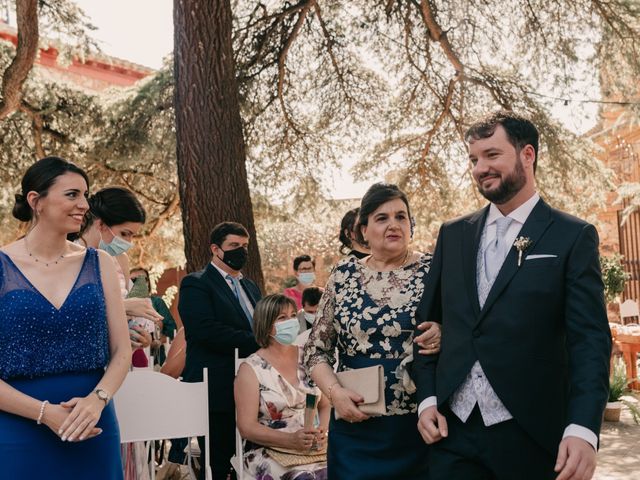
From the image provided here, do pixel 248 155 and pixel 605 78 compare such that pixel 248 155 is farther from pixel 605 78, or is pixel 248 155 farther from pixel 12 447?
pixel 12 447

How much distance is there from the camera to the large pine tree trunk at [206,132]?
6480mm

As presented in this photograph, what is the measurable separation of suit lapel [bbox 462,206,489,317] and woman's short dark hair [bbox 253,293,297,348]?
6.15 feet

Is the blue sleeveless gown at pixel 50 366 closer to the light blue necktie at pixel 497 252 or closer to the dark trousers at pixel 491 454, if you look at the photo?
the dark trousers at pixel 491 454

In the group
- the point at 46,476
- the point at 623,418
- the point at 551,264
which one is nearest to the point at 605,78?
the point at 623,418

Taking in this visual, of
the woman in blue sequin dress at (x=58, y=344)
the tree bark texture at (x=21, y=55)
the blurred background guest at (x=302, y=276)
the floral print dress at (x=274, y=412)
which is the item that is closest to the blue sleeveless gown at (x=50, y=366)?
the woman in blue sequin dress at (x=58, y=344)

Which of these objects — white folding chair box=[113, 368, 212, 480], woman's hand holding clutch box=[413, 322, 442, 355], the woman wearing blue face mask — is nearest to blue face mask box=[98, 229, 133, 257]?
the woman wearing blue face mask

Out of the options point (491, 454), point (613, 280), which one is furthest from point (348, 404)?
point (613, 280)

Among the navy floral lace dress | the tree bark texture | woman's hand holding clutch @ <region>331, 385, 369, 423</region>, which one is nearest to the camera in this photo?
woman's hand holding clutch @ <region>331, 385, 369, 423</region>

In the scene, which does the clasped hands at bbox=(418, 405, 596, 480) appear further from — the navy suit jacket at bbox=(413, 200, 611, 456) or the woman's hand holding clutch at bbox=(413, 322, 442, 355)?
the woman's hand holding clutch at bbox=(413, 322, 442, 355)

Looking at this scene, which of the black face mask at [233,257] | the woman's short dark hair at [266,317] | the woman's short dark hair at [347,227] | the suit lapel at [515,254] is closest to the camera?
the suit lapel at [515,254]

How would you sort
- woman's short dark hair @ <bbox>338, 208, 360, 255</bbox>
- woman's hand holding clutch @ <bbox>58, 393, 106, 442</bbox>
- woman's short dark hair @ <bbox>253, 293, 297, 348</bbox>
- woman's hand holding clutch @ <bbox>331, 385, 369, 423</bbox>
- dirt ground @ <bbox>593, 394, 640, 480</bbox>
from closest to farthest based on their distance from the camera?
woman's hand holding clutch @ <bbox>58, 393, 106, 442</bbox> → woman's hand holding clutch @ <bbox>331, 385, 369, 423</bbox> → woman's short dark hair @ <bbox>253, 293, 297, 348</bbox> → woman's short dark hair @ <bbox>338, 208, 360, 255</bbox> → dirt ground @ <bbox>593, 394, 640, 480</bbox>

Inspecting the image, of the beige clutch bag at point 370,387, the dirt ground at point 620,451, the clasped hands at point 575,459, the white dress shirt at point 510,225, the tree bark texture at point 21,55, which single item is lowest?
the dirt ground at point 620,451

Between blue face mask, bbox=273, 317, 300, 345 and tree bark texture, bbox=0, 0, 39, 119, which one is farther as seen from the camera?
tree bark texture, bbox=0, 0, 39, 119

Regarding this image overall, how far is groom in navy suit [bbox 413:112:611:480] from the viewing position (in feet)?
7.16
